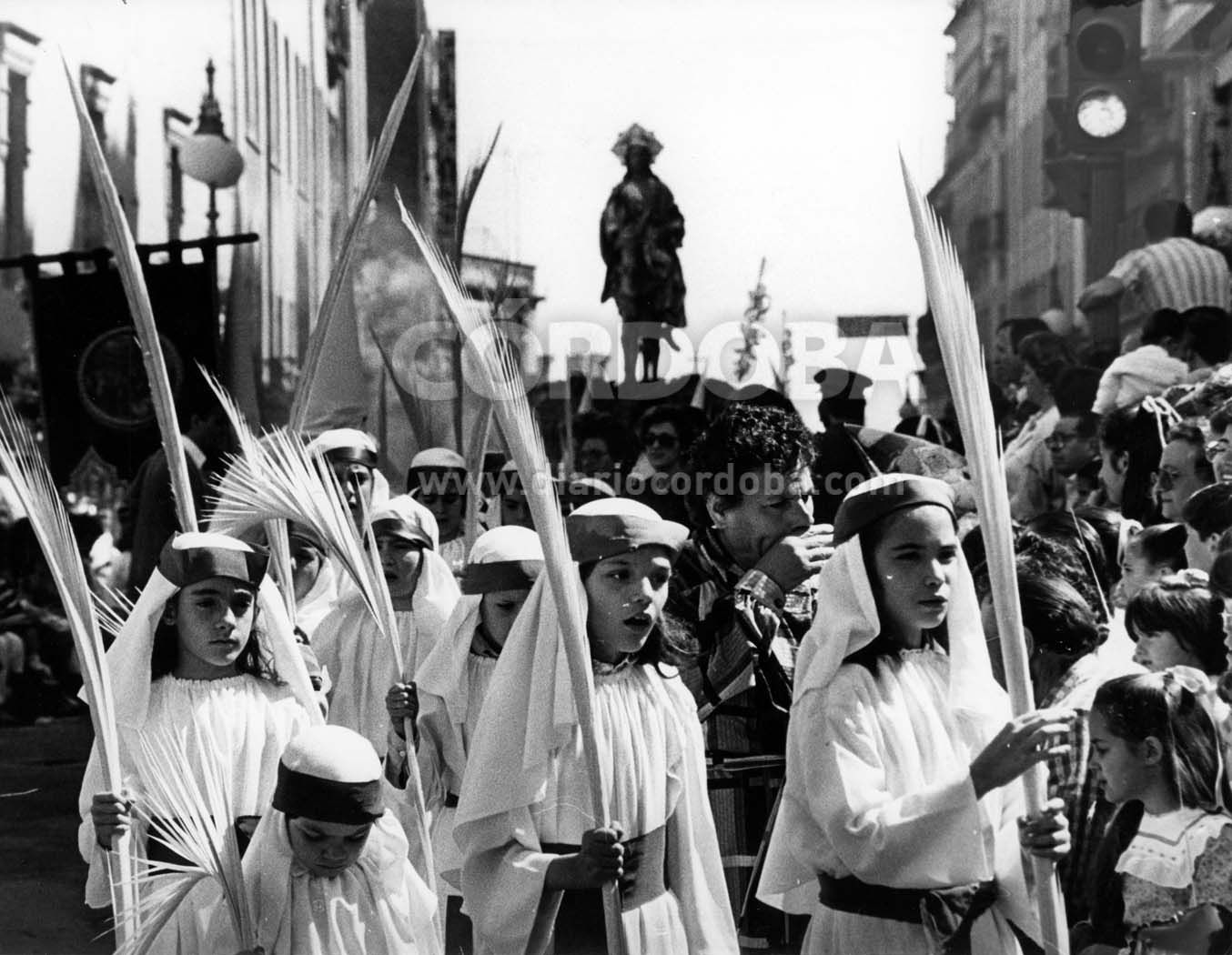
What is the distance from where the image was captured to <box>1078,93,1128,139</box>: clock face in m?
7.10

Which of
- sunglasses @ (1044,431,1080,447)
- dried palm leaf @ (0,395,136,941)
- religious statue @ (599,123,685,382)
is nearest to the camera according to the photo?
dried palm leaf @ (0,395,136,941)

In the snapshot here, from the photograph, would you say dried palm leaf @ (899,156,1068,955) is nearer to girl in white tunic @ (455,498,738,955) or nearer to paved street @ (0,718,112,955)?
girl in white tunic @ (455,498,738,955)

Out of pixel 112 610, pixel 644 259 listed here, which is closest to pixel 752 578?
pixel 644 259

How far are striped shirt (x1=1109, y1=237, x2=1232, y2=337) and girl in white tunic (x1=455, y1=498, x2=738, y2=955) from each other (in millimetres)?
2404

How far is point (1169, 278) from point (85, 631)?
351 cm

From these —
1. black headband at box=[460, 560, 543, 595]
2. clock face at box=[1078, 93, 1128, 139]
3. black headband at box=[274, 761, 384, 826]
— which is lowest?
black headband at box=[274, 761, 384, 826]

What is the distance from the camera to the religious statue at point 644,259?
7273 millimetres

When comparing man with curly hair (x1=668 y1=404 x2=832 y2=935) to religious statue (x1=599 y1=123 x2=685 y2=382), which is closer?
man with curly hair (x1=668 y1=404 x2=832 y2=935)

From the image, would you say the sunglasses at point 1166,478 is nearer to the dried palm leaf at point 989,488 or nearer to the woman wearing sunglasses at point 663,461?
the woman wearing sunglasses at point 663,461

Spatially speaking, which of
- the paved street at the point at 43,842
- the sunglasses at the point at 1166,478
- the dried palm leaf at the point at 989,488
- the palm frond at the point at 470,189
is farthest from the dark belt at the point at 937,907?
the palm frond at the point at 470,189

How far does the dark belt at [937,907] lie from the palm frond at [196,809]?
133cm

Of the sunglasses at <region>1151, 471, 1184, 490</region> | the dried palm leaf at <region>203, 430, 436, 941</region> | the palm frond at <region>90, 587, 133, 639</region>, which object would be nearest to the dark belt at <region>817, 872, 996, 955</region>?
the dried palm leaf at <region>203, 430, 436, 941</region>

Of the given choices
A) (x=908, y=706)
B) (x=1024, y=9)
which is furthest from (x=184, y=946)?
(x=1024, y=9)

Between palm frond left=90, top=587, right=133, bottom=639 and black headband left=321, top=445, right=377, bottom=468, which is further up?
black headband left=321, top=445, right=377, bottom=468
